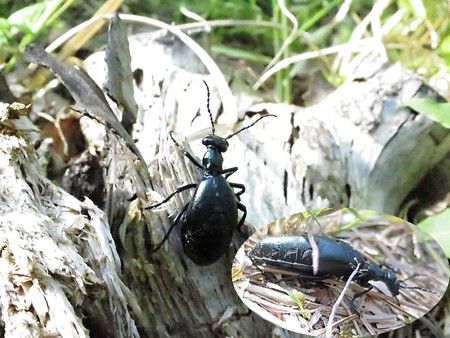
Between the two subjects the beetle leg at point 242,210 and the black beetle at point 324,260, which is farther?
the beetle leg at point 242,210

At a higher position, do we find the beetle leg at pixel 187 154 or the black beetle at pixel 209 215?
the beetle leg at pixel 187 154

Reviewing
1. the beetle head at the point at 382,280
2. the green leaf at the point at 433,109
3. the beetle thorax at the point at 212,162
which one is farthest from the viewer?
the green leaf at the point at 433,109

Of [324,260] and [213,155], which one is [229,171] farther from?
[324,260]

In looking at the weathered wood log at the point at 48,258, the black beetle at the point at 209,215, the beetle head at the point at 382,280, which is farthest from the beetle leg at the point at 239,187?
the weathered wood log at the point at 48,258

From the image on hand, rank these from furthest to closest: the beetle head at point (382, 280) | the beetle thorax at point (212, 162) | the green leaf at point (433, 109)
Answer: the green leaf at point (433, 109) < the beetle thorax at point (212, 162) < the beetle head at point (382, 280)

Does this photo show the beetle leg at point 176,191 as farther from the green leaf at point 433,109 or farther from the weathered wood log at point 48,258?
the green leaf at point 433,109

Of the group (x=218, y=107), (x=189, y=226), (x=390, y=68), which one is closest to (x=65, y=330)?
(x=189, y=226)
